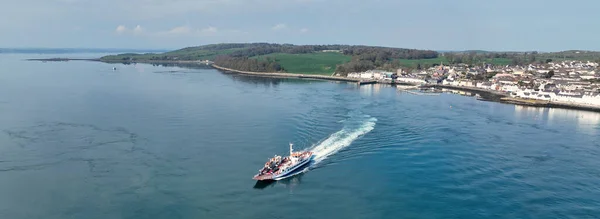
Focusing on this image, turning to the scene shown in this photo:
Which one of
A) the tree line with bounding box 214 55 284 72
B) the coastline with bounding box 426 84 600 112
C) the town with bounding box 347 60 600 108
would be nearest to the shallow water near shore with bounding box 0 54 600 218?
the coastline with bounding box 426 84 600 112

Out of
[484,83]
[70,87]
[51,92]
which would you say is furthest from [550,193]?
[70,87]

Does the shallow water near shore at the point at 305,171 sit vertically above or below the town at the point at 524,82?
below

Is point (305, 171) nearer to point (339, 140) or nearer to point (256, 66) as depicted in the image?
point (339, 140)

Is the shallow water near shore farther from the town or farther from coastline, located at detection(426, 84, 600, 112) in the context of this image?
the town

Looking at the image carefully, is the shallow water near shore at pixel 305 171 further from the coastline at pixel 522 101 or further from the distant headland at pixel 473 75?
the distant headland at pixel 473 75

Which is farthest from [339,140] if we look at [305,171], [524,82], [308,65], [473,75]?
[308,65]

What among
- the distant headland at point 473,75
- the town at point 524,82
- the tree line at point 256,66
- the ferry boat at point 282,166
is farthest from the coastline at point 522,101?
the tree line at point 256,66

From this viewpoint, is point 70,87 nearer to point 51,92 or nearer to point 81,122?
point 51,92
